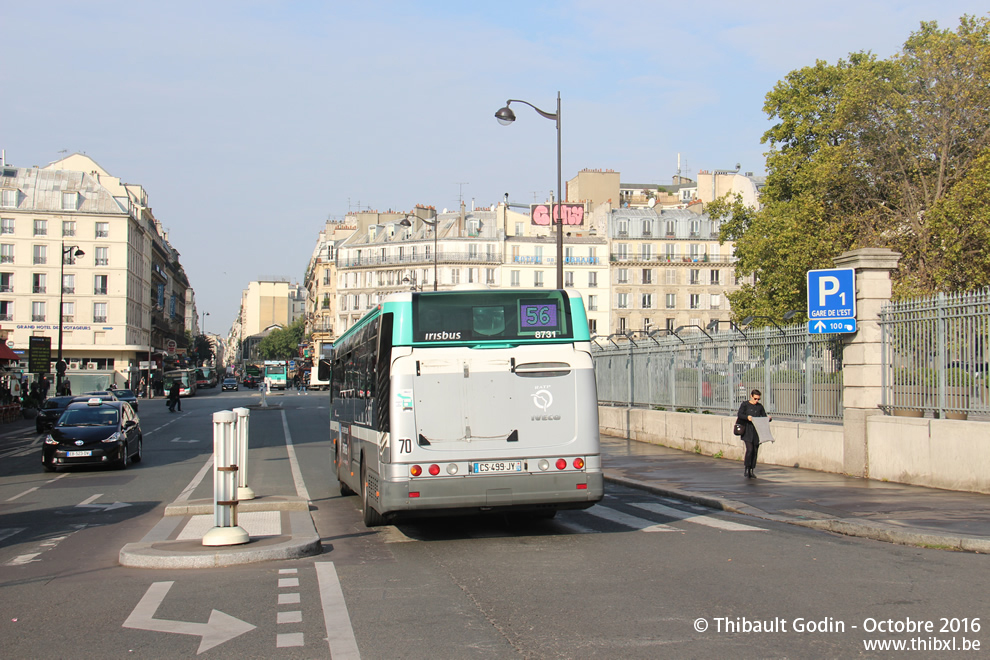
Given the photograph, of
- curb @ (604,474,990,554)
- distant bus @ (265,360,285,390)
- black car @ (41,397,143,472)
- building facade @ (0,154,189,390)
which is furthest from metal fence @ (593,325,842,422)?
distant bus @ (265,360,285,390)

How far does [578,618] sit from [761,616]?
129 centimetres

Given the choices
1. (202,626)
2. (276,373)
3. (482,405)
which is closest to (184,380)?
(276,373)

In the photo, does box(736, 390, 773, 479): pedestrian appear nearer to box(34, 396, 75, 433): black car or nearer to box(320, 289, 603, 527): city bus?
box(320, 289, 603, 527): city bus

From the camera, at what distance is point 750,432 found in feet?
Result: 55.3

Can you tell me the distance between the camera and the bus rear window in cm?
1074

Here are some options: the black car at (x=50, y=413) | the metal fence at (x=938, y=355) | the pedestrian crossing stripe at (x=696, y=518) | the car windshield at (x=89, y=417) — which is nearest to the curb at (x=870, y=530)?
the pedestrian crossing stripe at (x=696, y=518)

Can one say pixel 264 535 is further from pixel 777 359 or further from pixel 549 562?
pixel 777 359

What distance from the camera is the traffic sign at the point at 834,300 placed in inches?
651

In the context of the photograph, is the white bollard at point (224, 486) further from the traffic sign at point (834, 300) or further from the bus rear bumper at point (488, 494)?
the traffic sign at point (834, 300)

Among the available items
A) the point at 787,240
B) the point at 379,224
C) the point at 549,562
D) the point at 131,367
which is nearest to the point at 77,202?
the point at 131,367

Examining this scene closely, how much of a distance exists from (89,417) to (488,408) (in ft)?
49.9

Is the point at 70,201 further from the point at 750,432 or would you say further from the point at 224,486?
the point at 224,486

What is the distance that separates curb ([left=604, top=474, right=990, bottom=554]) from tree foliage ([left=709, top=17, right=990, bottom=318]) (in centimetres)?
2114

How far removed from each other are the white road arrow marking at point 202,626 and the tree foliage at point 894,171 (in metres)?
29.2
